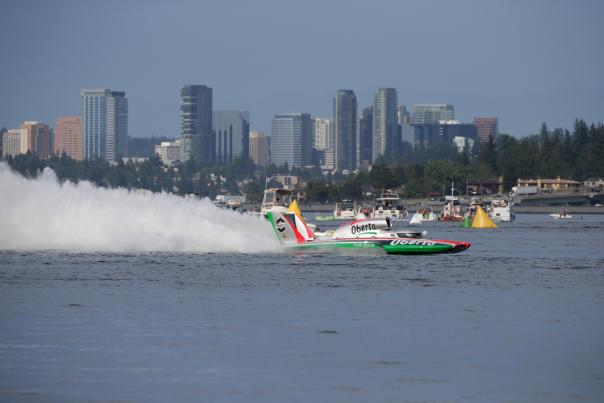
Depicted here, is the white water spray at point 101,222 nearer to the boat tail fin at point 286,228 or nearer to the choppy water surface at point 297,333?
the boat tail fin at point 286,228

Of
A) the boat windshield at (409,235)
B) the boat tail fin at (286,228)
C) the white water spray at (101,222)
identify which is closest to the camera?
the boat windshield at (409,235)

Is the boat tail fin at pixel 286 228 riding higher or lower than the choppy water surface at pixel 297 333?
higher

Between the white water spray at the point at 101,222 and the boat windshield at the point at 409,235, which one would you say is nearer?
the boat windshield at the point at 409,235

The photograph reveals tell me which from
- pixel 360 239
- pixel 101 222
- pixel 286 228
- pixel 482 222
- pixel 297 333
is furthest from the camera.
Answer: pixel 482 222

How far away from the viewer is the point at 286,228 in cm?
6122

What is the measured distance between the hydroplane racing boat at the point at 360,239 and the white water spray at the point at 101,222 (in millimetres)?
2607

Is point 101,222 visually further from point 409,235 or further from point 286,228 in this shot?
point 409,235

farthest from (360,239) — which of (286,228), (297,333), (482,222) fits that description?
(482,222)

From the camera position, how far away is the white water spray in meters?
62.8

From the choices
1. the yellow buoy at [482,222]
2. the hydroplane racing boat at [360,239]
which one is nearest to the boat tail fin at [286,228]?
the hydroplane racing boat at [360,239]

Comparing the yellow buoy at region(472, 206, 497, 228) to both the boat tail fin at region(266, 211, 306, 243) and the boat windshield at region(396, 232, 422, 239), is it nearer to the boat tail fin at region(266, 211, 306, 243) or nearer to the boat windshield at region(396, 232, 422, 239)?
the boat windshield at region(396, 232, 422, 239)

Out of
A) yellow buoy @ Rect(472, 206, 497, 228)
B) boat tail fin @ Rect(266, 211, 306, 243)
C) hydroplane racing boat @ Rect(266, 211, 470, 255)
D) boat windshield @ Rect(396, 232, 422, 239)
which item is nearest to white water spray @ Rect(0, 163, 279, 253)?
boat tail fin @ Rect(266, 211, 306, 243)

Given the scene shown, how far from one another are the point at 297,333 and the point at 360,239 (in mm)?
27759

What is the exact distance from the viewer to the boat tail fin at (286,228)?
61062 mm
